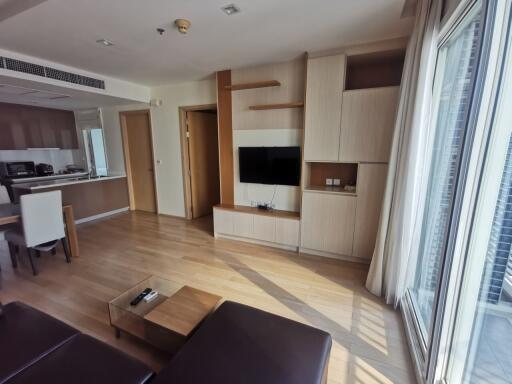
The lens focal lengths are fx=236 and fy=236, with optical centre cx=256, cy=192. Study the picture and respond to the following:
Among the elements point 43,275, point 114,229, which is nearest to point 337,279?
point 43,275

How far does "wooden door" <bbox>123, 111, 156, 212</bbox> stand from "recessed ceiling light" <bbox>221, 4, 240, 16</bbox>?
341cm

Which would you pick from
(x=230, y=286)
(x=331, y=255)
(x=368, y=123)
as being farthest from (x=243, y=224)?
(x=368, y=123)

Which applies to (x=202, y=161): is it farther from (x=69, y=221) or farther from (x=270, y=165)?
(x=69, y=221)

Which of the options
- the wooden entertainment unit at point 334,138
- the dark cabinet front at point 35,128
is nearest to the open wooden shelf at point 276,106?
the wooden entertainment unit at point 334,138

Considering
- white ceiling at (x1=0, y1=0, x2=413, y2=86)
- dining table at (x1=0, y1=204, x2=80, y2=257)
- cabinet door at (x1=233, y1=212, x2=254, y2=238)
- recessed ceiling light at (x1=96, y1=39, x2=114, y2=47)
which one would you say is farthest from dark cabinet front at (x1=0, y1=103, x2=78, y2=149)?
cabinet door at (x1=233, y1=212, x2=254, y2=238)

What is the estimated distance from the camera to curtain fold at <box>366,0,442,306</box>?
1.74 meters

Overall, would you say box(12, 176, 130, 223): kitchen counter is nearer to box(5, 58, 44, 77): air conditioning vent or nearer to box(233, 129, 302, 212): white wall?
box(5, 58, 44, 77): air conditioning vent

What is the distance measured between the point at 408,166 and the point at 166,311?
2124 millimetres

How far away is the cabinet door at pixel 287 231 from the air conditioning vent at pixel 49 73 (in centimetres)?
348

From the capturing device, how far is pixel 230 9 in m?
1.95

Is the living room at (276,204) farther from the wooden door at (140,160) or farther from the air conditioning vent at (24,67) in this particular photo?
the wooden door at (140,160)

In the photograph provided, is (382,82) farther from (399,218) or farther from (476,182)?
(476,182)

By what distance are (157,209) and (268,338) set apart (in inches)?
174

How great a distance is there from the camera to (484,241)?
1114 millimetres
